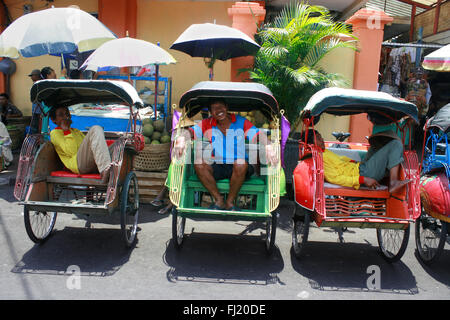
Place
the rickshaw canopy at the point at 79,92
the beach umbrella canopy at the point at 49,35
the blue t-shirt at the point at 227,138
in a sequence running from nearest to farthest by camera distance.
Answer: the rickshaw canopy at the point at 79,92 < the blue t-shirt at the point at 227,138 < the beach umbrella canopy at the point at 49,35

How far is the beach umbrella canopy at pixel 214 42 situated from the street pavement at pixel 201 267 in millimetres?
3093

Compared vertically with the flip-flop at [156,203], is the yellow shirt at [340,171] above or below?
above

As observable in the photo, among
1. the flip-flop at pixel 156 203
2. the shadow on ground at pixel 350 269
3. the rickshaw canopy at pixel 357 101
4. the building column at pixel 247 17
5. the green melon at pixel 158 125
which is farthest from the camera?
the building column at pixel 247 17

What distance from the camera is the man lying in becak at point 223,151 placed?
14.3ft

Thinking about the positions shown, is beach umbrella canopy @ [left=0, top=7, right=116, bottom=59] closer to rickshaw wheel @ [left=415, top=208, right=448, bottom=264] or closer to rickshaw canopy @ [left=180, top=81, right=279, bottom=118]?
rickshaw canopy @ [left=180, top=81, right=279, bottom=118]

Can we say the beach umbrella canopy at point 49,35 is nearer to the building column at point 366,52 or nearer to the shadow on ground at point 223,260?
the shadow on ground at point 223,260

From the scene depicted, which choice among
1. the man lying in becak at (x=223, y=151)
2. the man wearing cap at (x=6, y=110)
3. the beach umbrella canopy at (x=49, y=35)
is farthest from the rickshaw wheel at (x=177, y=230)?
the man wearing cap at (x=6, y=110)

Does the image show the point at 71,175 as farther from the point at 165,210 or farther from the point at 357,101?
the point at 357,101

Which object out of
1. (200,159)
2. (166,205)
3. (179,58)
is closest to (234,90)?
(200,159)

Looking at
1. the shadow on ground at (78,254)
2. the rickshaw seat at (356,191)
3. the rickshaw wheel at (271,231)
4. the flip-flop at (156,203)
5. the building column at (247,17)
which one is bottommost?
the shadow on ground at (78,254)

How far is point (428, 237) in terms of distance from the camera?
4.48m

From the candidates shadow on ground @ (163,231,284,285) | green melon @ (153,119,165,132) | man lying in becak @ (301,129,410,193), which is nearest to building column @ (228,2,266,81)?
green melon @ (153,119,165,132)

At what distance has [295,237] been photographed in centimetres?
461

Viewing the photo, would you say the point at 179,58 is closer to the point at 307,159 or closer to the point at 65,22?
the point at 65,22
